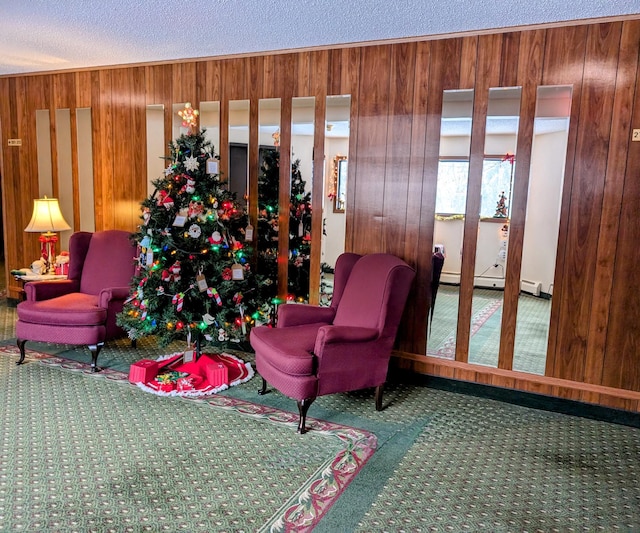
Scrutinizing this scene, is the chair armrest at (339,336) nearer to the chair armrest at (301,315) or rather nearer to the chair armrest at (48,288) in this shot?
the chair armrest at (301,315)

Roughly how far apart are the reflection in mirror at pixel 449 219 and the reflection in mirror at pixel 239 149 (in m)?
1.84

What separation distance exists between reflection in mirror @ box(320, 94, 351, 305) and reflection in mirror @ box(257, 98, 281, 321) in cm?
49

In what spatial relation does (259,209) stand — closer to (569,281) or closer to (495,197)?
(495,197)

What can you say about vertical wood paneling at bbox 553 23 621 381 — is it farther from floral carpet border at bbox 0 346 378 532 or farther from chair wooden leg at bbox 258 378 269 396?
chair wooden leg at bbox 258 378 269 396

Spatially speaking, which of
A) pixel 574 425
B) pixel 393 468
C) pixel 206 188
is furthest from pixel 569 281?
pixel 206 188

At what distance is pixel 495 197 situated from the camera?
3.81 m

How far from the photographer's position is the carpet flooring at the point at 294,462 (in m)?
2.40

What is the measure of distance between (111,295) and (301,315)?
5.62 ft

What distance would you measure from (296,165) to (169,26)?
150cm

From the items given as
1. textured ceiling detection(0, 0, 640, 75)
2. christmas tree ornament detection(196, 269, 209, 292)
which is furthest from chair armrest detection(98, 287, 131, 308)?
textured ceiling detection(0, 0, 640, 75)

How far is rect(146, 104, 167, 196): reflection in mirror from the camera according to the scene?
16.9 ft

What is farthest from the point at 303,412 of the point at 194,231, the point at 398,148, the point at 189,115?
the point at 189,115

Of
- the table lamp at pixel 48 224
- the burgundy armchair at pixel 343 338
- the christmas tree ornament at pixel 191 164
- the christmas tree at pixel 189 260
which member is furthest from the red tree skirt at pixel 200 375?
the table lamp at pixel 48 224

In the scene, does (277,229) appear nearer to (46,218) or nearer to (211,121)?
(211,121)
